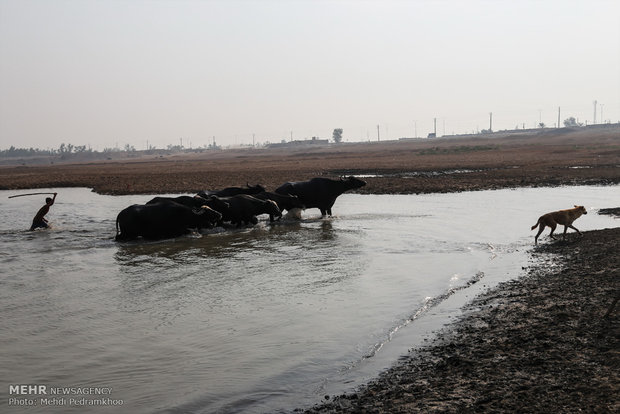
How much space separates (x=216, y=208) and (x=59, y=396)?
47.3ft

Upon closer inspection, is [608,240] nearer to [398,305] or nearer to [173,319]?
[398,305]

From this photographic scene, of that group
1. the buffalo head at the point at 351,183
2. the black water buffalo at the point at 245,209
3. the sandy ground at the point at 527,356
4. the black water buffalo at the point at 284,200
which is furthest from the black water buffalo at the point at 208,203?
the sandy ground at the point at 527,356

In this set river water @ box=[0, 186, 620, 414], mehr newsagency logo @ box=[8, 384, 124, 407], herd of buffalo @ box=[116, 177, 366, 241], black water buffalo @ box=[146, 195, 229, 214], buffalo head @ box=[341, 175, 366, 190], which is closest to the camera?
mehr newsagency logo @ box=[8, 384, 124, 407]

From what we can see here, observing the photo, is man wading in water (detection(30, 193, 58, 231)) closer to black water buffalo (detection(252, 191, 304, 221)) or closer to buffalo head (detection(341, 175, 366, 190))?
black water buffalo (detection(252, 191, 304, 221))

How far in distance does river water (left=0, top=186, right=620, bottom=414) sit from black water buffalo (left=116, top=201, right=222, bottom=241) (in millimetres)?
442

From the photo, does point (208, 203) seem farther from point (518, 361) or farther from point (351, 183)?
point (518, 361)

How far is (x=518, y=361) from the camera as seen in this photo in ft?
24.1

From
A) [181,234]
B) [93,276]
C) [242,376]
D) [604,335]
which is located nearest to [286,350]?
[242,376]

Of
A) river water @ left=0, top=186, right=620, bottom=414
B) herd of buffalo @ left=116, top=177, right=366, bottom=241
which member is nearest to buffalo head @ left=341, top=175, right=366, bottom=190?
herd of buffalo @ left=116, top=177, right=366, bottom=241

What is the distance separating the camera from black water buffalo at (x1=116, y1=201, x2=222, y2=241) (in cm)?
1884

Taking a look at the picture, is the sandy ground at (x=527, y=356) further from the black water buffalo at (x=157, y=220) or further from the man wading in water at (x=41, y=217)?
the man wading in water at (x=41, y=217)

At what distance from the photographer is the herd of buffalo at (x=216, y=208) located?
62.2ft

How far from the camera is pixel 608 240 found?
14.6 m

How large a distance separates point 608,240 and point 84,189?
38.1 meters
